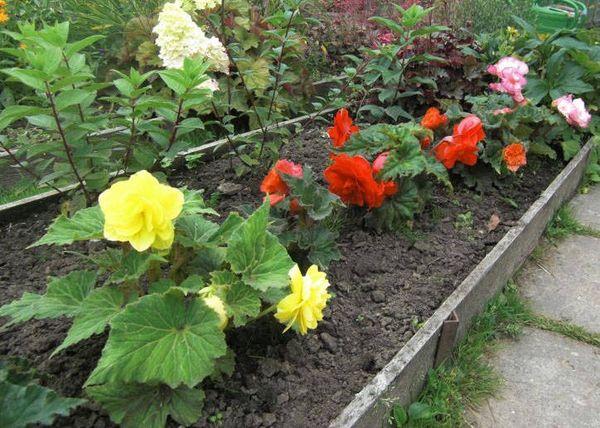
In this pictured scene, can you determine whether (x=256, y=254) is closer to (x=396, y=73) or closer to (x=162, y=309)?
(x=162, y=309)

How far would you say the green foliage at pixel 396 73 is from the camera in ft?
9.95

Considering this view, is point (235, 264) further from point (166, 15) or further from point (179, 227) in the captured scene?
point (166, 15)

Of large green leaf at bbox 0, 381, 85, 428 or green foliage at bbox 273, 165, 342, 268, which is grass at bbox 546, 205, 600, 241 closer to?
green foliage at bbox 273, 165, 342, 268

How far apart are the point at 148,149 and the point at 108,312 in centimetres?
103

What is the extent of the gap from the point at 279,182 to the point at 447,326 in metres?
0.80

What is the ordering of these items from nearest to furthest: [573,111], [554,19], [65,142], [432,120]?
[65,142] → [432,120] → [573,111] → [554,19]

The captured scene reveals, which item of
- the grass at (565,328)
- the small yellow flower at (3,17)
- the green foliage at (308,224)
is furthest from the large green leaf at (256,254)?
the small yellow flower at (3,17)

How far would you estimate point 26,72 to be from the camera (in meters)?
1.66

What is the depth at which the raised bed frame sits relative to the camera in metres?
1.67

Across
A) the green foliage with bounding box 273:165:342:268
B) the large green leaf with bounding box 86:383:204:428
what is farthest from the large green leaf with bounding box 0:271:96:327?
the green foliage with bounding box 273:165:342:268

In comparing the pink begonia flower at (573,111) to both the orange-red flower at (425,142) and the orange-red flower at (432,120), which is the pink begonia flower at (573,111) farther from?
the orange-red flower at (425,142)

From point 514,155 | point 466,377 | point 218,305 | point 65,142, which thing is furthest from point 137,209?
point 514,155

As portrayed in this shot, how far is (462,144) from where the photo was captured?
100 inches

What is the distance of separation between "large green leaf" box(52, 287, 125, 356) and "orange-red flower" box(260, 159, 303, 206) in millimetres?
754
